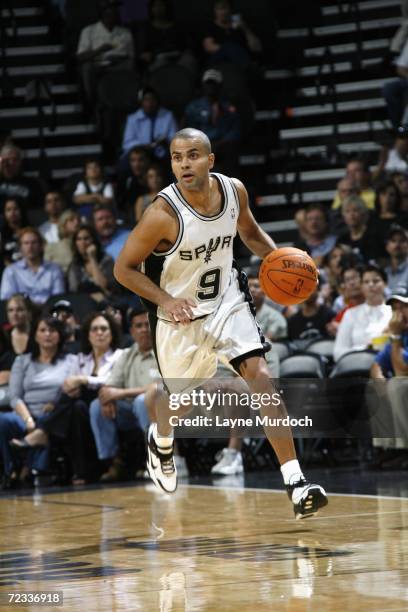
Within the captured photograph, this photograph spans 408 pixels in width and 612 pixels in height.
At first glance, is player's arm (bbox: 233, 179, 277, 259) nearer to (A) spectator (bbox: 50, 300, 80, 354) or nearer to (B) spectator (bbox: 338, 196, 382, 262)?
(A) spectator (bbox: 50, 300, 80, 354)

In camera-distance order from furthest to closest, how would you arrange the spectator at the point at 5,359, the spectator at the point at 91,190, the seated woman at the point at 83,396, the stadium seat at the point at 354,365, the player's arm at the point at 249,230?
the spectator at the point at 91,190 < the spectator at the point at 5,359 < the seated woman at the point at 83,396 < the stadium seat at the point at 354,365 < the player's arm at the point at 249,230

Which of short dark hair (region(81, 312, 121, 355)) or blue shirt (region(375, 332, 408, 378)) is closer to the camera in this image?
blue shirt (region(375, 332, 408, 378))

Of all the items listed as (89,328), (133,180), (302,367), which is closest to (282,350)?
(302,367)

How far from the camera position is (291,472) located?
19.2 feet

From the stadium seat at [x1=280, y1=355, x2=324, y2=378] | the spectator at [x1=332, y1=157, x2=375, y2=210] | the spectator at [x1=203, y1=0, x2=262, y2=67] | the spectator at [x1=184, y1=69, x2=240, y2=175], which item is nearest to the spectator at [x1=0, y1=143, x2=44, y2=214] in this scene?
the spectator at [x1=184, y1=69, x2=240, y2=175]

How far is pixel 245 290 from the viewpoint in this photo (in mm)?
6426

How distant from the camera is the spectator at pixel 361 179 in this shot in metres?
12.6

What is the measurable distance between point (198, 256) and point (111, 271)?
5.58 m

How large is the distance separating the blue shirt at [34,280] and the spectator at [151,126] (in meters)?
2.46

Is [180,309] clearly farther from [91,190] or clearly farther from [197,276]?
[91,190]

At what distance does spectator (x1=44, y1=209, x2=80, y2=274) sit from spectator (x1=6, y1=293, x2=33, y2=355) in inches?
66.5

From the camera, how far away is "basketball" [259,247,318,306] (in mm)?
6246

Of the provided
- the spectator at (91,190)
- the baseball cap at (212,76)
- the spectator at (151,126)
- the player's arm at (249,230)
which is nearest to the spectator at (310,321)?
the spectator at (91,190)

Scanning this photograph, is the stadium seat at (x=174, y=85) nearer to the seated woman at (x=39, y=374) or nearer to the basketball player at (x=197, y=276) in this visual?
the seated woman at (x=39, y=374)
